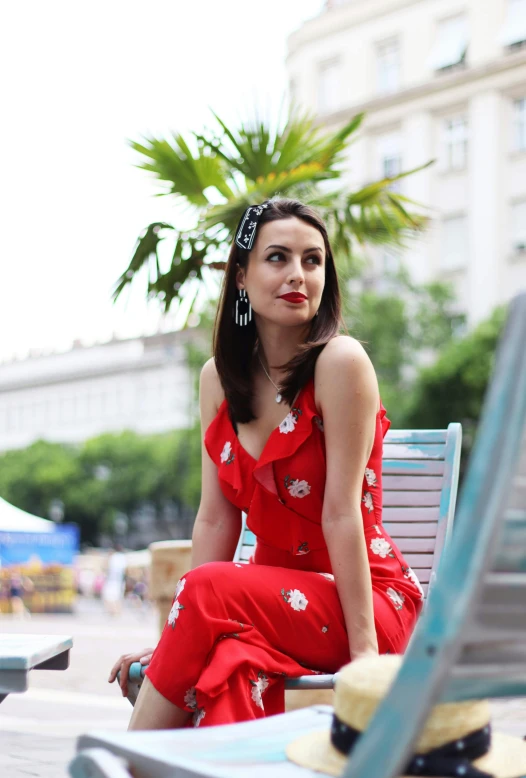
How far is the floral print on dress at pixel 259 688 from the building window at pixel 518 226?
36613mm

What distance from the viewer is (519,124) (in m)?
39.2

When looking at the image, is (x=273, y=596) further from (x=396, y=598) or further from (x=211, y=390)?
(x=211, y=390)

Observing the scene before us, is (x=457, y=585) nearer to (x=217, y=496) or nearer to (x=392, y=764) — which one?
(x=392, y=764)

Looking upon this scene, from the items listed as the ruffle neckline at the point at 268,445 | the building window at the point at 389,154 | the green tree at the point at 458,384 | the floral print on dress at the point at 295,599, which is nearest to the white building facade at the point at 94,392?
the building window at the point at 389,154

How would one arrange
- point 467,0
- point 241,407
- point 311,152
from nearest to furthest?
1. point 241,407
2. point 311,152
3. point 467,0

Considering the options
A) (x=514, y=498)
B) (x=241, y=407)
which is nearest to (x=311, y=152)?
(x=241, y=407)

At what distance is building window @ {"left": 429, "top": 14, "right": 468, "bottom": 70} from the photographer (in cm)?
4169

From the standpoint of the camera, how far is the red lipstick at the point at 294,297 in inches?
97.3

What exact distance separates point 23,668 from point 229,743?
472 millimetres

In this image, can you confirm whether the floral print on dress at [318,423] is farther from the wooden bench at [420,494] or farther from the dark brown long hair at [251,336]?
the wooden bench at [420,494]

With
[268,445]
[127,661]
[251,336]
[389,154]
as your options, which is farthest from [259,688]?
[389,154]

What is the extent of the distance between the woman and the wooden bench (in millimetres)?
542

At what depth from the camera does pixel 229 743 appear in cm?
138

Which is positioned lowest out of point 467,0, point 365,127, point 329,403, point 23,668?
point 23,668
